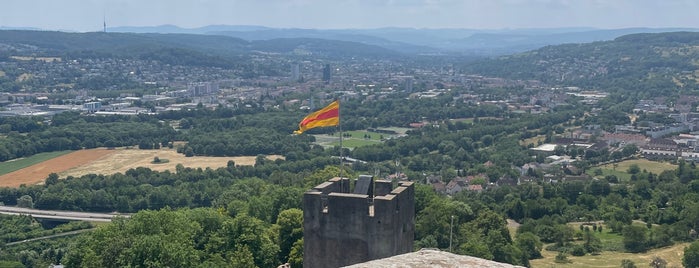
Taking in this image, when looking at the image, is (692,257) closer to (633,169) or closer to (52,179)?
(633,169)

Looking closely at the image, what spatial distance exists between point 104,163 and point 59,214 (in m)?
34.5

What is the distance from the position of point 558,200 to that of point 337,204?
6908cm

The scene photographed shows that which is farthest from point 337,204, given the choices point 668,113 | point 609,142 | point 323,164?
point 668,113

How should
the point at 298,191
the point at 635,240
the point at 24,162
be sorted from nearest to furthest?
1. the point at 298,191
2. the point at 635,240
3. the point at 24,162

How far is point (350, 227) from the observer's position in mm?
22484

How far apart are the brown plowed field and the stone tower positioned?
Answer: 94.1m

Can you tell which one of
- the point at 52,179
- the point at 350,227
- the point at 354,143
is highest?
the point at 350,227

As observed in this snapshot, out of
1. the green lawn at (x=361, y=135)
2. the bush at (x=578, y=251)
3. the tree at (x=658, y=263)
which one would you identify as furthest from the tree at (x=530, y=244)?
the green lawn at (x=361, y=135)

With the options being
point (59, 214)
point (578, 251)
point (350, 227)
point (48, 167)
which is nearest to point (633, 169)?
point (578, 251)

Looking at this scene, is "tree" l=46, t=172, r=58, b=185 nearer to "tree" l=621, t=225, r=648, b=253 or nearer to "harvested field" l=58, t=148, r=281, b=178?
"harvested field" l=58, t=148, r=281, b=178

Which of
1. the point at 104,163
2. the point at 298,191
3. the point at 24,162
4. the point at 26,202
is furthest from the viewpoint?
the point at 24,162

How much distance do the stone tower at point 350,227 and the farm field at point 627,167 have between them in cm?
9663

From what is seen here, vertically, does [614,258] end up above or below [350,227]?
below

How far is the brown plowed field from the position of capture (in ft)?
358
